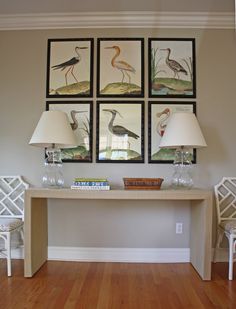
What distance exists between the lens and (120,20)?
2930mm

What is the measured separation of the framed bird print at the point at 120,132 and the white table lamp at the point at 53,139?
1.31 feet

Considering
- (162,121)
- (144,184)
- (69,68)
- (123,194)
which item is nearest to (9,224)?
(123,194)

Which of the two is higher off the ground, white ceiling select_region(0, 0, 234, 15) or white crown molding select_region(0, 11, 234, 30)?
white ceiling select_region(0, 0, 234, 15)

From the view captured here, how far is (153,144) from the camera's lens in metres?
2.92

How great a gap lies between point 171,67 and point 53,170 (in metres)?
1.66

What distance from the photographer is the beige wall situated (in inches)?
115

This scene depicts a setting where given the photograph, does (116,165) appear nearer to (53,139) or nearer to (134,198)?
Result: (134,198)

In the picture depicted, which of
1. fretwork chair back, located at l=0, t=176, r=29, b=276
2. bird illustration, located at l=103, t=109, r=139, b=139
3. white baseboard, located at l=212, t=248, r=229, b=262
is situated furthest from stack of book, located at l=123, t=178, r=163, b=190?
fretwork chair back, located at l=0, t=176, r=29, b=276

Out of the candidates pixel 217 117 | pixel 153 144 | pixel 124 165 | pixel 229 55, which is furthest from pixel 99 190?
pixel 229 55

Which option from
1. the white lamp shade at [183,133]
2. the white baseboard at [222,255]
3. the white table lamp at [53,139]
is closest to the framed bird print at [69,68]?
the white table lamp at [53,139]

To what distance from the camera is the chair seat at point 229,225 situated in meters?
2.44

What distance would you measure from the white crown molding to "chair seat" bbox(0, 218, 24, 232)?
2.05 metres

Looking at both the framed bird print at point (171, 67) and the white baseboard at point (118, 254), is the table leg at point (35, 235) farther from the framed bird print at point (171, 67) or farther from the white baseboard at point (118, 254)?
the framed bird print at point (171, 67)

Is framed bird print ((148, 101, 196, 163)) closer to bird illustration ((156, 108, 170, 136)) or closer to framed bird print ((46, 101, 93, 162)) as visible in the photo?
bird illustration ((156, 108, 170, 136))
